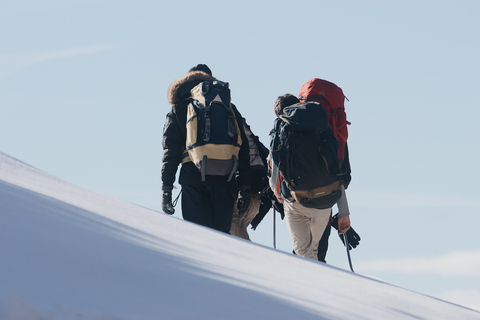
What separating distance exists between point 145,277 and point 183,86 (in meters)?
5.04

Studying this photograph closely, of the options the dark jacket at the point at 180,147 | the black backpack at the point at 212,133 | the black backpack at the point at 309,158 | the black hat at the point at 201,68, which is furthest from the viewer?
the black hat at the point at 201,68

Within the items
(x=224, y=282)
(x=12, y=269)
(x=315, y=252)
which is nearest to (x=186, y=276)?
(x=224, y=282)

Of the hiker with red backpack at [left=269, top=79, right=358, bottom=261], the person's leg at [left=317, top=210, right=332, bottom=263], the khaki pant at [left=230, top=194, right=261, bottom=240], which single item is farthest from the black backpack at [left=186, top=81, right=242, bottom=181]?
the person's leg at [left=317, top=210, right=332, bottom=263]

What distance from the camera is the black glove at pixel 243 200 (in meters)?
7.59

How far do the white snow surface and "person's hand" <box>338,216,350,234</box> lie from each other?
2.71 meters

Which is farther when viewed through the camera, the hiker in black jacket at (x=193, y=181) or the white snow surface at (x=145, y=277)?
the hiker in black jacket at (x=193, y=181)

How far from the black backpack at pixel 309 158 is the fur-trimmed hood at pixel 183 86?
3.52ft

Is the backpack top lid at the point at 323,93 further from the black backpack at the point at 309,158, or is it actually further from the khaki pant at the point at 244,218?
the khaki pant at the point at 244,218

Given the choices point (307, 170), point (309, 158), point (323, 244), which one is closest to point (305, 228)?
point (323, 244)

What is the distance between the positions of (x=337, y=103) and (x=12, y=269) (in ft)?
19.3

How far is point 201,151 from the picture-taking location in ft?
23.9

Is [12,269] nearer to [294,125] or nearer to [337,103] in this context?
[294,125]

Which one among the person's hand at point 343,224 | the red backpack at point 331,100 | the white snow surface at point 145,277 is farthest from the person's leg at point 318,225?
the white snow surface at point 145,277

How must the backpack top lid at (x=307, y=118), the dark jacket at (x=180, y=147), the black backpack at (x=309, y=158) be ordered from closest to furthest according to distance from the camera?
1. the backpack top lid at (x=307, y=118)
2. the black backpack at (x=309, y=158)
3. the dark jacket at (x=180, y=147)
